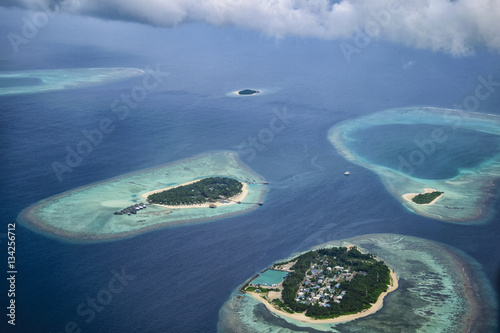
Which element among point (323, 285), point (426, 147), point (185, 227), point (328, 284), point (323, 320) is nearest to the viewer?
point (323, 320)

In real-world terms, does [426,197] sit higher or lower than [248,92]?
lower

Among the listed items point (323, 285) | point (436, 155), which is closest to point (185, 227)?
point (323, 285)

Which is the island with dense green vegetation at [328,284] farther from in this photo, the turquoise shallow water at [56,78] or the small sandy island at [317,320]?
the turquoise shallow water at [56,78]

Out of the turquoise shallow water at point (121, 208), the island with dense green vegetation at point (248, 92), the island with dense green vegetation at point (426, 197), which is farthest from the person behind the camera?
the island with dense green vegetation at point (248, 92)

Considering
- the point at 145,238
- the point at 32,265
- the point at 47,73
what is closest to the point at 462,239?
the point at 145,238

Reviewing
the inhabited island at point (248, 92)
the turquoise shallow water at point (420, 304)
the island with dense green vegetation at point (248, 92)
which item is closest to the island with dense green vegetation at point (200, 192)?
the turquoise shallow water at point (420, 304)

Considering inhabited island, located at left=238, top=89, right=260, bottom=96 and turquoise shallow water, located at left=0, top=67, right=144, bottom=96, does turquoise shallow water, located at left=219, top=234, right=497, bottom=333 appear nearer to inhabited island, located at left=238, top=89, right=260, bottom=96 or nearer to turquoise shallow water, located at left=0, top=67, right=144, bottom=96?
inhabited island, located at left=238, top=89, right=260, bottom=96

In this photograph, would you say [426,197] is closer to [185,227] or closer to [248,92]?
[185,227]

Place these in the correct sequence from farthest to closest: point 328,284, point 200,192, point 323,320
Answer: point 200,192 < point 328,284 < point 323,320
